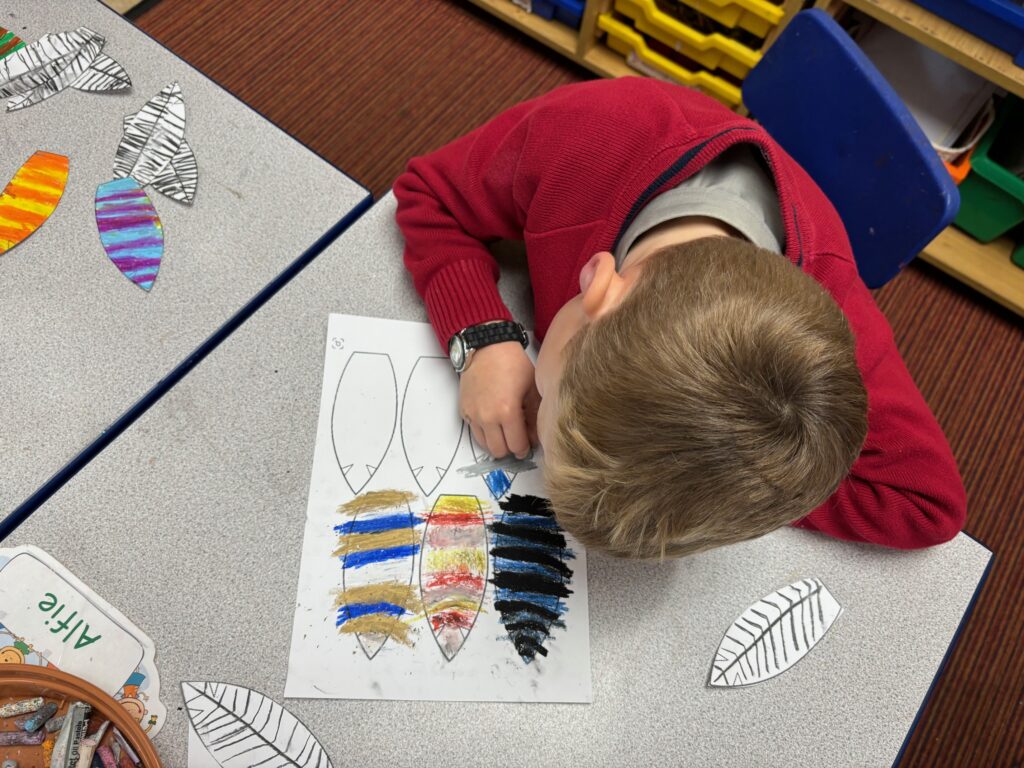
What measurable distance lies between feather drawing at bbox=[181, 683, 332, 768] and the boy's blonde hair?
0.31 m

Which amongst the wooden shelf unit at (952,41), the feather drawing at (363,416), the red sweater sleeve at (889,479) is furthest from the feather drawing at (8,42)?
the wooden shelf unit at (952,41)

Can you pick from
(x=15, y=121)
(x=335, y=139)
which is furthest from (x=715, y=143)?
(x=335, y=139)

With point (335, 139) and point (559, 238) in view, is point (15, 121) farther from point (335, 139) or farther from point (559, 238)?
point (335, 139)

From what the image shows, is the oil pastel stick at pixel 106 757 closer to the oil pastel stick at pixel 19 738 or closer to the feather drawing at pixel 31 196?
the oil pastel stick at pixel 19 738

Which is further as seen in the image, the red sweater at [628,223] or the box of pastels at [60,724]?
the red sweater at [628,223]

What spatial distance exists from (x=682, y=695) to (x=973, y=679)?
943 mm

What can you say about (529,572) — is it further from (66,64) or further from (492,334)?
(66,64)

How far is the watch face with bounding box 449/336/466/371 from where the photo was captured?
67cm

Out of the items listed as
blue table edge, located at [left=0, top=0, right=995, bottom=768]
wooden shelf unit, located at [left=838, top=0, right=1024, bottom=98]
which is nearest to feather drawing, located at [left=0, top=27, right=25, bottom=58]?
blue table edge, located at [left=0, top=0, right=995, bottom=768]

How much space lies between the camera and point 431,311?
2.27 feet

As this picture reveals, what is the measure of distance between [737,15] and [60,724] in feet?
5.00

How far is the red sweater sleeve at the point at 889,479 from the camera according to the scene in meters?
0.63

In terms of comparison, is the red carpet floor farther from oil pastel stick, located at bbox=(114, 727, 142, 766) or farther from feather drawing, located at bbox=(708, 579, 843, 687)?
oil pastel stick, located at bbox=(114, 727, 142, 766)

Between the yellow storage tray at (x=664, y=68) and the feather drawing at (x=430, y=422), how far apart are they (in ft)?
3.66
